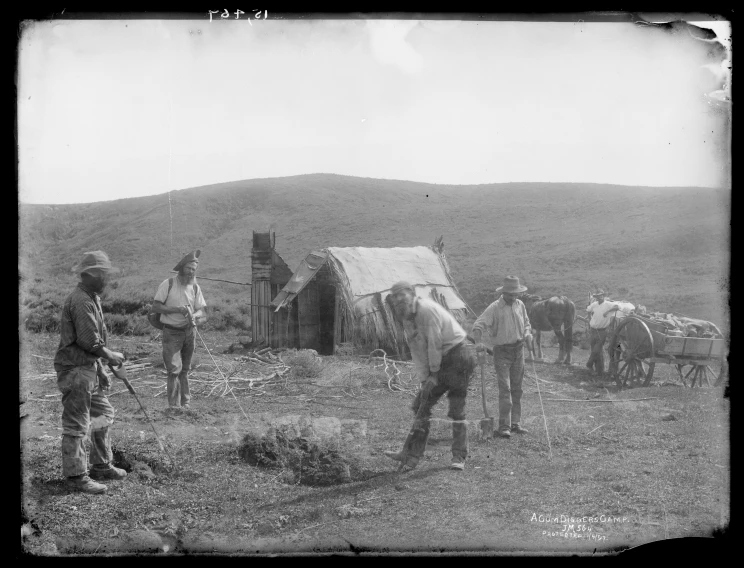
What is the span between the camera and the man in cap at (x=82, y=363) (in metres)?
4.93

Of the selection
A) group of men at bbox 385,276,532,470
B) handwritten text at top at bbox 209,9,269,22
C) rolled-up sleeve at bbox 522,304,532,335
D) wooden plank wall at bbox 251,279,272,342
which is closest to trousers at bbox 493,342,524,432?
rolled-up sleeve at bbox 522,304,532,335

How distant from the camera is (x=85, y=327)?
4.91 meters

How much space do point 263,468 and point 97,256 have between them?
93.5 inches

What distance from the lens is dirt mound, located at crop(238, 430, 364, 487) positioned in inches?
216

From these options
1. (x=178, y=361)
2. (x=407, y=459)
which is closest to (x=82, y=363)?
(x=178, y=361)

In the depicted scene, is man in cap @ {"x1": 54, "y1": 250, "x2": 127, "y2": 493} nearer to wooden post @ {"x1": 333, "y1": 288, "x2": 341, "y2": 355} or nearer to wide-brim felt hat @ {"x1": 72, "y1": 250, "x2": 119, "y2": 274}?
wide-brim felt hat @ {"x1": 72, "y1": 250, "x2": 119, "y2": 274}

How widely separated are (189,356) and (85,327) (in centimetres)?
119

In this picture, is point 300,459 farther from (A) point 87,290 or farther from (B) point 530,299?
(B) point 530,299

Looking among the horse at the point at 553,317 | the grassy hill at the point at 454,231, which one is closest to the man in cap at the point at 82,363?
the grassy hill at the point at 454,231

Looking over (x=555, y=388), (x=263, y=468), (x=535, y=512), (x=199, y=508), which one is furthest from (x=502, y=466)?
(x=199, y=508)

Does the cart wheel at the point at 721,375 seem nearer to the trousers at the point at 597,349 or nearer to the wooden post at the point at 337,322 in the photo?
the trousers at the point at 597,349

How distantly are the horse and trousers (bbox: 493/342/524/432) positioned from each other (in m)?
0.48

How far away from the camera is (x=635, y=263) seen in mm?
6109

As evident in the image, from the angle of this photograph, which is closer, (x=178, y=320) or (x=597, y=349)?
(x=178, y=320)
